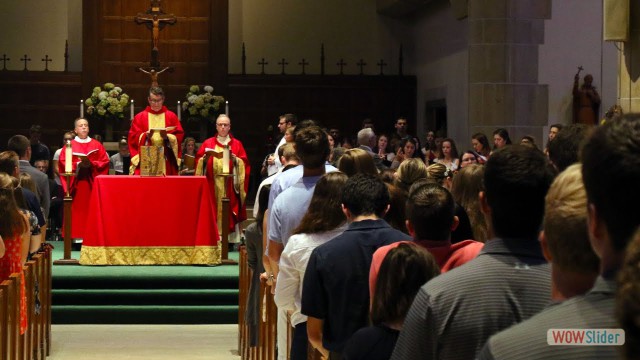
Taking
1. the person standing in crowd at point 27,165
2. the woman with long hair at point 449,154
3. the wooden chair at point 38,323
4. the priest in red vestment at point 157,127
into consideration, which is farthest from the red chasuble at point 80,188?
the wooden chair at point 38,323

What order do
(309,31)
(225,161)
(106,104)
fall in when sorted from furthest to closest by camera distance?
(309,31)
(106,104)
(225,161)

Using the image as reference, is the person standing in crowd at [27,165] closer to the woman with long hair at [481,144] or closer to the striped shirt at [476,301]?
the woman with long hair at [481,144]

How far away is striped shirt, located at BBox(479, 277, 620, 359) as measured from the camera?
5.42 ft

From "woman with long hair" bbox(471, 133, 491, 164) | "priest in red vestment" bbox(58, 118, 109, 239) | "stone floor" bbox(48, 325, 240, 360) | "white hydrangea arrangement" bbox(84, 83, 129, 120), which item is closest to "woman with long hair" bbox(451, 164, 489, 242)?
"stone floor" bbox(48, 325, 240, 360)

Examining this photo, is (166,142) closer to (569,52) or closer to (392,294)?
(569,52)

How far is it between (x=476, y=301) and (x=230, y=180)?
10.2 meters

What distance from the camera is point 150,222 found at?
36.7 feet

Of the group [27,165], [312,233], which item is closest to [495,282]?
[312,233]

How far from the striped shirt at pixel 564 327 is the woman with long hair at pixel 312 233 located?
10.1 feet

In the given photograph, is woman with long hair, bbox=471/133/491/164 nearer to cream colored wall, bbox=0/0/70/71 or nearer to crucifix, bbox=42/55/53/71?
crucifix, bbox=42/55/53/71

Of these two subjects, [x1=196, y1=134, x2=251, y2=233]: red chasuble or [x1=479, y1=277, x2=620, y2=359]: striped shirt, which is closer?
[x1=479, y1=277, x2=620, y2=359]: striped shirt

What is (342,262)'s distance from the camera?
13.9ft

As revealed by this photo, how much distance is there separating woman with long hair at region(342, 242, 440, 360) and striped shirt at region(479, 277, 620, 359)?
151 cm

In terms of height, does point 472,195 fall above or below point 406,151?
below
